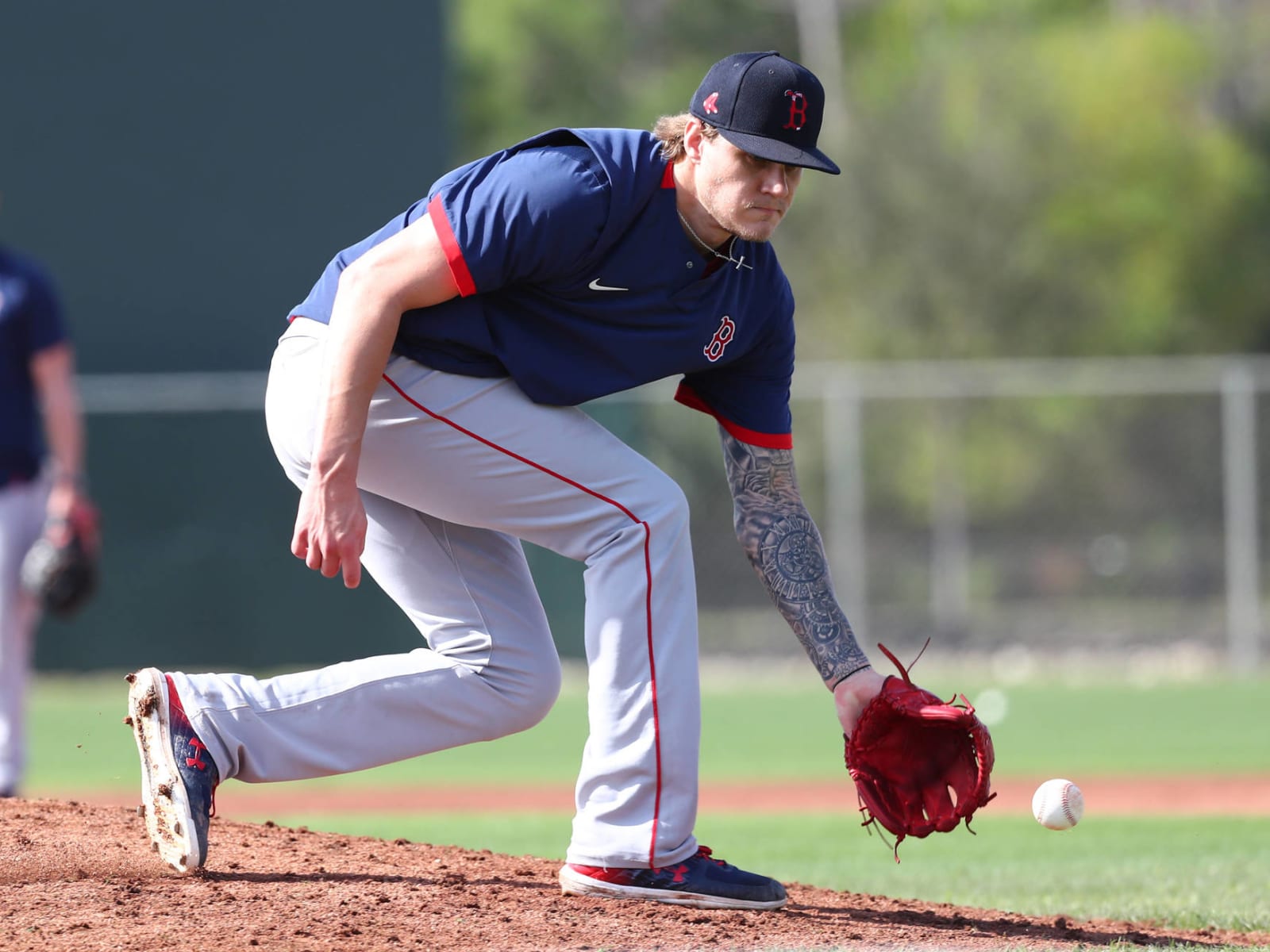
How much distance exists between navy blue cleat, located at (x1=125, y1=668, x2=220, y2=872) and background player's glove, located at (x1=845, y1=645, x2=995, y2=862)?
1.50 metres

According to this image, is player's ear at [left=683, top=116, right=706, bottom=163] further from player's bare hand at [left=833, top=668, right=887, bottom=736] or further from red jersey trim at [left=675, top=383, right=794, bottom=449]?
player's bare hand at [left=833, top=668, right=887, bottom=736]

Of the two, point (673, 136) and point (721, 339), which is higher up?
point (673, 136)

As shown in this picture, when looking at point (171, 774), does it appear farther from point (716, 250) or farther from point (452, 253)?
point (716, 250)

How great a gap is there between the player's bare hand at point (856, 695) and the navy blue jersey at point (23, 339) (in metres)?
4.35

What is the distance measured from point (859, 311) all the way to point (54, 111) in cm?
1345

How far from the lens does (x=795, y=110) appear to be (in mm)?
3703

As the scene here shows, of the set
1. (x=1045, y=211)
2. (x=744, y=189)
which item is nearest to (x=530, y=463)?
(x=744, y=189)

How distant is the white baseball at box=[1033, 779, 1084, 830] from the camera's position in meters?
4.45

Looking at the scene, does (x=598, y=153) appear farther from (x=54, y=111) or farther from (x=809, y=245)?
(x=809, y=245)

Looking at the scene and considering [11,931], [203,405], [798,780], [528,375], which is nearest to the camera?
[11,931]

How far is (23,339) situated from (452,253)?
14.1 feet

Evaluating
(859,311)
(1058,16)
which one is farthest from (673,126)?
(1058,16)

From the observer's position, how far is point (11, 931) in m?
3.59

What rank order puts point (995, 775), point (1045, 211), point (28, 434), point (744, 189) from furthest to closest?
point (1045, 211)
point (995, 775)
point (28, 434)
point (744, 189)
